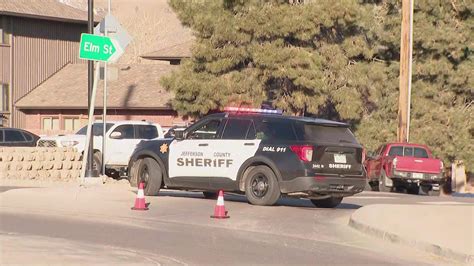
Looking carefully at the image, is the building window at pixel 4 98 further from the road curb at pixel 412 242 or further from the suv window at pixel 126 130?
the road curb at pixel 412 242

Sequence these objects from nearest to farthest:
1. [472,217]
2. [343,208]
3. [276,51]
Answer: [472,217] < [343,208] < [276,51]

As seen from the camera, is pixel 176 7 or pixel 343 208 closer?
pixel 343 208

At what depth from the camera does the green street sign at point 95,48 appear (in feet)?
71.3

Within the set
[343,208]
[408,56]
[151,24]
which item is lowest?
[343,208]

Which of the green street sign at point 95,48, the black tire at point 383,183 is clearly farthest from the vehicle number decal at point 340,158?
the black tire at point 383,183

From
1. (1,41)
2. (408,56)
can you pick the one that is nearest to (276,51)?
(408,56)

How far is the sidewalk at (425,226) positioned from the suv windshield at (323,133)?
152cm

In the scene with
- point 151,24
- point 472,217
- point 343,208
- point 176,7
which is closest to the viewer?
point 472,217

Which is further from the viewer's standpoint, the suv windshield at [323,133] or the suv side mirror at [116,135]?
the suv side mirror at [116,135]

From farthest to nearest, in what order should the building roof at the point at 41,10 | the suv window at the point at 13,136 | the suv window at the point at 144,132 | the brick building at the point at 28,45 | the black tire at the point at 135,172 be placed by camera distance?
the brick building at the point at 28,45
the building roof at the point at 41,10
the suv window at the point at 13,136
the suv window at the point at 144,132
the black tire at the point at 135,172

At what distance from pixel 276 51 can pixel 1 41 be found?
56.0ft

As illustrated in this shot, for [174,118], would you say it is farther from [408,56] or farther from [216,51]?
[408,56]

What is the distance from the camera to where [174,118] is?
160 feet

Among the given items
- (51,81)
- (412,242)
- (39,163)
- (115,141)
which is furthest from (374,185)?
(51,81)
